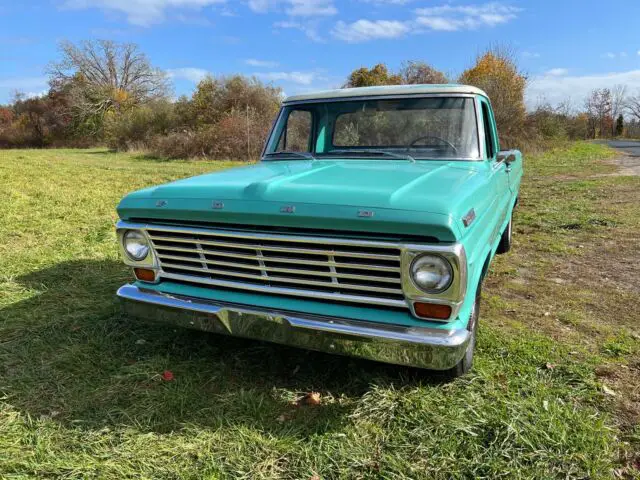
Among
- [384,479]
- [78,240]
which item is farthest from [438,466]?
[78,240]

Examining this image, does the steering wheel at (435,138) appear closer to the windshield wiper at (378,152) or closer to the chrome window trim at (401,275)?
the windshield wiper at (378,152)

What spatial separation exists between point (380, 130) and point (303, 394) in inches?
82.1

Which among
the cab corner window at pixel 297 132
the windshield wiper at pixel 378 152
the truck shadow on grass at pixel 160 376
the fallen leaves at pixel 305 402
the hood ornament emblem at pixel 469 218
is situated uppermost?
the cab corner window at pixel 297 132

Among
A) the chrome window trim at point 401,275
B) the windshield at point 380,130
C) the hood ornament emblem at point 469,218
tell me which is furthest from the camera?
the windshield at point 380,130

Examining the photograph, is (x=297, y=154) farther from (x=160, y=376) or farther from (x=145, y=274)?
(x=160, y=376)

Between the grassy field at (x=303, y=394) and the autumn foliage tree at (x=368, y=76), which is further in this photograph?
the autumn foliage tree at (x=368, y=76)

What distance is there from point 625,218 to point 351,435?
6694mm

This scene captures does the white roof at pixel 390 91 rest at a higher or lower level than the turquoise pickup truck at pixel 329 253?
higher

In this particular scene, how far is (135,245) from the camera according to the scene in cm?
288

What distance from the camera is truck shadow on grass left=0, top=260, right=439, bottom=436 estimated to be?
254 cm

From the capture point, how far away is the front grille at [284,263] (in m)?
2.26

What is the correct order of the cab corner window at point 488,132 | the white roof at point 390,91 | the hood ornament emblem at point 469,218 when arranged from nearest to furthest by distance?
the hood ornament emblem at point 469,218 < the white roof at point 390,91 < the cab corner window at point 488,132

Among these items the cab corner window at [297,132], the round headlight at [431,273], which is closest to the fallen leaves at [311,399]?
the round headlight at [431,273]

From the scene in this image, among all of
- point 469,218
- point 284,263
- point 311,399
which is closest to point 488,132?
point 469,218
